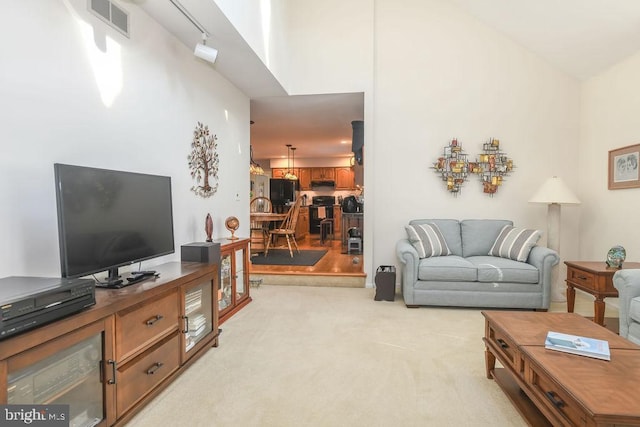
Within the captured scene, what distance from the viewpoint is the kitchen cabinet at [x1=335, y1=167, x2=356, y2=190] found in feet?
33.4

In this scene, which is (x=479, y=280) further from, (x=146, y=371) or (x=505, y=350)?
(x=146, y=371)

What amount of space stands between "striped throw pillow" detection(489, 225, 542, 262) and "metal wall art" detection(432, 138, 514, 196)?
0.66 metres

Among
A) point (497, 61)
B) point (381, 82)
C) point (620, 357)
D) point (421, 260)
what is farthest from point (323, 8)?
point (620, 357)

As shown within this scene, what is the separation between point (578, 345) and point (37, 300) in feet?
7.89

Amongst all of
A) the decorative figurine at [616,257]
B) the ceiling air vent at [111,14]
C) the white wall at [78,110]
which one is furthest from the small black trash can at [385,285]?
the ceiling air vent at [111,14]

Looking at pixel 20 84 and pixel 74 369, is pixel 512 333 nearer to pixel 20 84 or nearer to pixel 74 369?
pixel 74 369

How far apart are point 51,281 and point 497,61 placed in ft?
16.2

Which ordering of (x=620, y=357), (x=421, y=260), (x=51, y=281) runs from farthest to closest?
(x=421, y=260)
(x=620, y=357)
(x=51, y=281)

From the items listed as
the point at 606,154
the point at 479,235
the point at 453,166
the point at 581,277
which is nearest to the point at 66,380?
the point at 581,277

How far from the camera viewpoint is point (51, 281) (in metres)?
1.43

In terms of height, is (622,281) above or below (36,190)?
below

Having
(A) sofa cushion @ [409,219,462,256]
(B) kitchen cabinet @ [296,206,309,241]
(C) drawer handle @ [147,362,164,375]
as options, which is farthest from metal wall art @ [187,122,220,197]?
(B) kitchen cabinet @ [296,206,309,241]

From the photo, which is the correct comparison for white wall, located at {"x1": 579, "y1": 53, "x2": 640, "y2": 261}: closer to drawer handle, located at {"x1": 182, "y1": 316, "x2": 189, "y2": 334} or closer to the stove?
drawer handle, located at {"x1": 182, "y1": 316, "x2": 189, "y2": 334}

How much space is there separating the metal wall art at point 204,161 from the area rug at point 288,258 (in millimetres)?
2063
